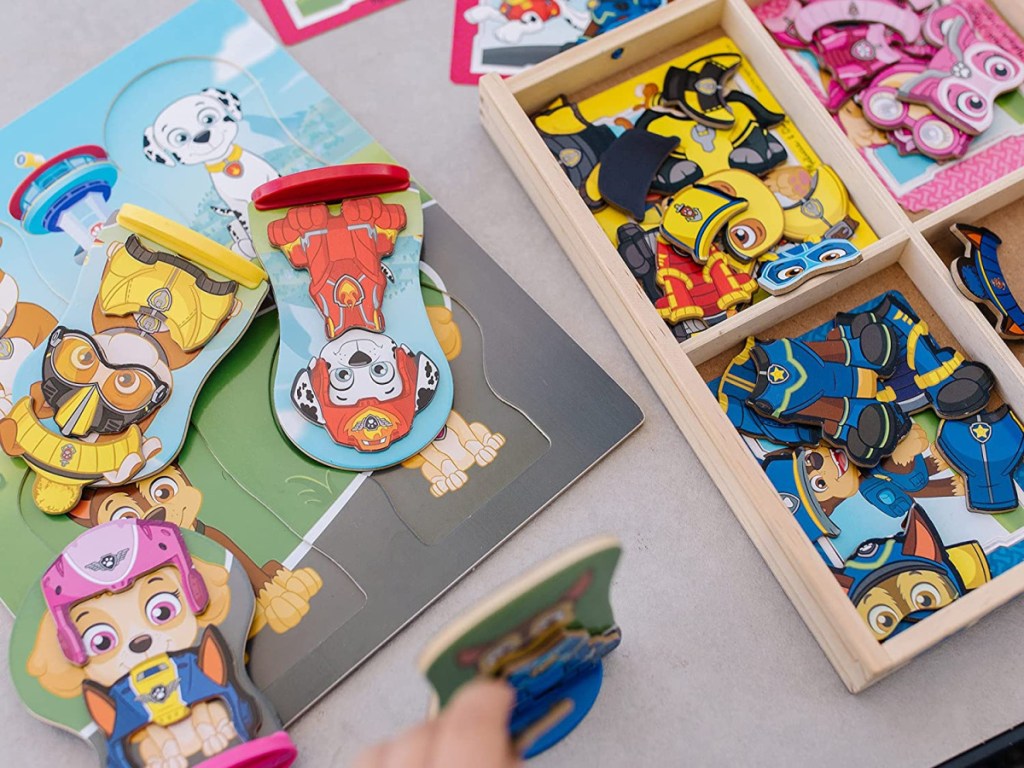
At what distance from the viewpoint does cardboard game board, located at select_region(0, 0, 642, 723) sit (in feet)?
2.65

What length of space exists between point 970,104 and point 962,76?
0.04 metres

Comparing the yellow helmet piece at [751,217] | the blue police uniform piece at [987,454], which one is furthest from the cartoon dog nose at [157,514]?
the blue police uniform piece at [987,454]

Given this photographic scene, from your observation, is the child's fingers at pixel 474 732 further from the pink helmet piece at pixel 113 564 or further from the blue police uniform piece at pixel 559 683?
the pink helmet piece at pixel 113 564

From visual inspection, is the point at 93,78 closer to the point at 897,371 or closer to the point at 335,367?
the point at 335,367

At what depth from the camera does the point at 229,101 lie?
3.16 feet

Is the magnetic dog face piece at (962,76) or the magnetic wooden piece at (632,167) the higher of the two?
the magnetic wooden piece at (632,167)

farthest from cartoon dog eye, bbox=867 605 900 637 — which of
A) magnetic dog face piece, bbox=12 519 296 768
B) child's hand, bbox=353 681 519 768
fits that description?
magnetic dog face piece, bbox=12 519 296 768

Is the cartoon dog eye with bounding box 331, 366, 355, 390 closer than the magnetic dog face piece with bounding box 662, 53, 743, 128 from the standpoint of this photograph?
Yes

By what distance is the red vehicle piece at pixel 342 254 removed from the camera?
0.85 m

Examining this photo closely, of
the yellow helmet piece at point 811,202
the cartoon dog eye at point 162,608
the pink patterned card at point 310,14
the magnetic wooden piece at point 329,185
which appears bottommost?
the cartoon dog eye at point 162,608

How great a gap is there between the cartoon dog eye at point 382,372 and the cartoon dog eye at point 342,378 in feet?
0.06

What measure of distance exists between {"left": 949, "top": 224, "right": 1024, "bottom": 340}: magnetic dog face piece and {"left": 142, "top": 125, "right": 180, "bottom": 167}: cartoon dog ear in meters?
0.73

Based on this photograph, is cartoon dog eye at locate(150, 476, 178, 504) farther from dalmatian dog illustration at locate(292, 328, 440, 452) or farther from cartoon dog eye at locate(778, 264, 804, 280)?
cartoon dog eye at locate(778, 264, 804, 280)

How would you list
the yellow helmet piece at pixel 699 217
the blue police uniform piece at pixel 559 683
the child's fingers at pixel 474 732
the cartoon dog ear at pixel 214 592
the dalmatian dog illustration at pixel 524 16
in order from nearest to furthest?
the child's fingers at pixel 474 732 → the blue police uniform piece at pixel 559 683 → the cartoon dog ear at pixel 214 592 → the yellow helmet piece at pixel 699 217 → the dalmatian dog illustration at pixel 524 16
